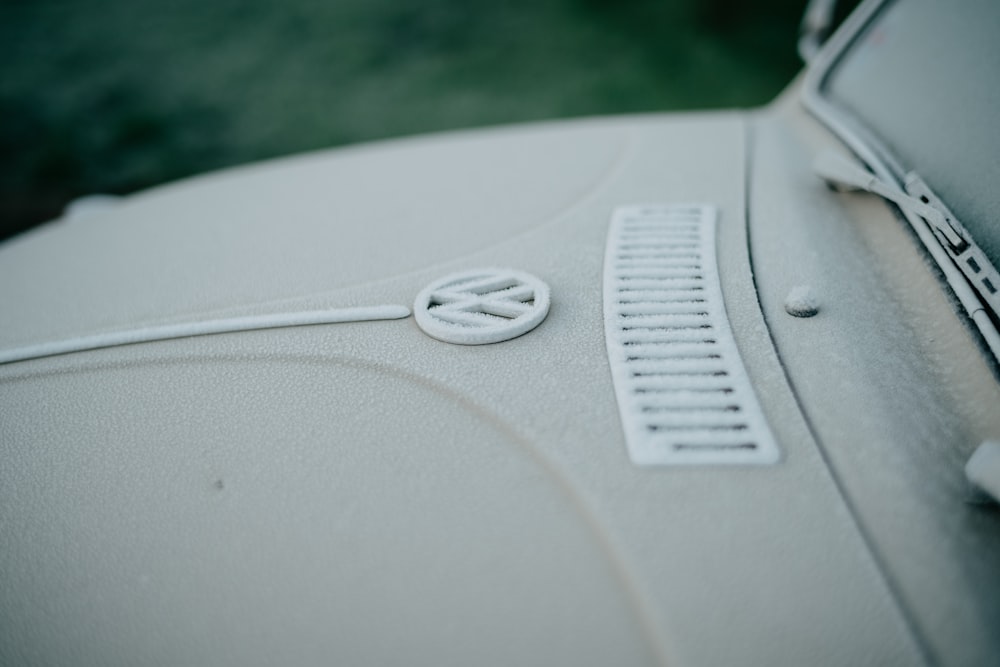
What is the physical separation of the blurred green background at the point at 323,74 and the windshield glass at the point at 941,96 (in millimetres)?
2385

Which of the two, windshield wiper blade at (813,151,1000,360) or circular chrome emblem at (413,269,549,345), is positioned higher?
circular chrome emblem at (413,269,549,345)

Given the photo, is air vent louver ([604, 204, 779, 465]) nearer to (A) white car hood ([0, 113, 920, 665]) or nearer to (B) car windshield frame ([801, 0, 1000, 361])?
(A) white car hood ([0, 113, 920, 665])

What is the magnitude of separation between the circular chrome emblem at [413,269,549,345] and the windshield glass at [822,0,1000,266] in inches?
28.3

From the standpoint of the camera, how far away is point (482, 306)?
3.55 feet

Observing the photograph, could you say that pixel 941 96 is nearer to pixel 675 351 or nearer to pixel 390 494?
pixel 675 351

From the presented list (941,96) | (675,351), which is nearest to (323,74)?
(941,96)

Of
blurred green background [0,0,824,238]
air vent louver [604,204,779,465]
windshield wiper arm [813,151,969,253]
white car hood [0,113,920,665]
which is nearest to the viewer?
white car hood [0,113,920,665]

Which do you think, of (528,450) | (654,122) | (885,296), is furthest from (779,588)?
(654,122)

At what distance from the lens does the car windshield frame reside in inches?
35.5

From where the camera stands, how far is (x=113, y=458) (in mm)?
938

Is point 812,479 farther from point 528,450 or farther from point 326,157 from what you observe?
point 326,157

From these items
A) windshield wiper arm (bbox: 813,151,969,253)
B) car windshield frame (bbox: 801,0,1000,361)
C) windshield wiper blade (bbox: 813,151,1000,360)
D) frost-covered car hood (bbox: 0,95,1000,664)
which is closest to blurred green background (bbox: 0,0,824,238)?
car windshield frame (bbox: 801,0,1000,361)

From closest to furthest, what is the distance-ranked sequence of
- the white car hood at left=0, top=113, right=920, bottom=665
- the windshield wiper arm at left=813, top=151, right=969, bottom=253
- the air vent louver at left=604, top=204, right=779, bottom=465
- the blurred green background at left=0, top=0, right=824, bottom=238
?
the white car hood at left=0, top=113, right=920, bottom=665, the air vent louver at left=604, top=204, right=779, bottom=465, the windshield wiper arm at left=813, top=151, right=969, bottom=253, the blurred green background at left=0, top=0, right=824, bottom=238

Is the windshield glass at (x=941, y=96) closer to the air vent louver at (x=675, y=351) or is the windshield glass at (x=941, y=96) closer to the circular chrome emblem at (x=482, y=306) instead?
the air vent louver at (x=675, y=351)
